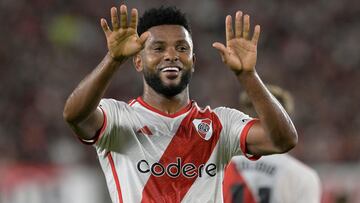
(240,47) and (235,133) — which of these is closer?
(240,47)

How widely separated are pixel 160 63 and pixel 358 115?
10687 mm

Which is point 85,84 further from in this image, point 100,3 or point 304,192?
point 100,3

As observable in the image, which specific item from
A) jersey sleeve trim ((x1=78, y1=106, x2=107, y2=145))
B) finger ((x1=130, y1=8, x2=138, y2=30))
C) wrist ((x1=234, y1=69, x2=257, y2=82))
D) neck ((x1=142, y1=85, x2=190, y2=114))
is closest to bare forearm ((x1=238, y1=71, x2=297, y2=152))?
wrist ((x1=234, y1=69, x2=257, y2=82))

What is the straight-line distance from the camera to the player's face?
14.9 ft

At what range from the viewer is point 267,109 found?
4422 millimetres

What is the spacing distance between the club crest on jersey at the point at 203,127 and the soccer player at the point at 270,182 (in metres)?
1.60

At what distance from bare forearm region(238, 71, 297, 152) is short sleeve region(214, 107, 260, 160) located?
0.24 meters

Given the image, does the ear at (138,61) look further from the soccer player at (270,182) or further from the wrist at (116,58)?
the soccer player at (270,182)

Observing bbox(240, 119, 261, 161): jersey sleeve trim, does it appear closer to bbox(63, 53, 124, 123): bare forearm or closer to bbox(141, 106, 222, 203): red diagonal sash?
bbox(141, 106, 222, 203): red diagonal sash

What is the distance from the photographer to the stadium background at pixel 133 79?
11.6m

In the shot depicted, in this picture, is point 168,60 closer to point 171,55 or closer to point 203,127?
point 171,55

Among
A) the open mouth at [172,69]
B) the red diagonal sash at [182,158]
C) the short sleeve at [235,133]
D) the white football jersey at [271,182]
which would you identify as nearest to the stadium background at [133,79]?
the white football jersey at [271,182]

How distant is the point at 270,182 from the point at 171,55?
2.07 metres

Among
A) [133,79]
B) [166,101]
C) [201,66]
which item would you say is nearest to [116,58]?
[166,101]
